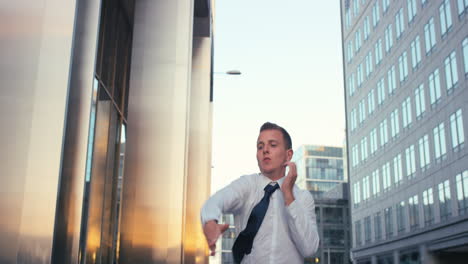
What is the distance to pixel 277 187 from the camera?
356 cm

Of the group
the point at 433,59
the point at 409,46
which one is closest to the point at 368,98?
the point at 409,46

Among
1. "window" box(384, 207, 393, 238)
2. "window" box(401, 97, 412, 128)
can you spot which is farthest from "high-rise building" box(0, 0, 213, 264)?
"window" box(384, 207, 393, 238)

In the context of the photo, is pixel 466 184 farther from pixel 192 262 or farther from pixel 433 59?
pixel 192 262

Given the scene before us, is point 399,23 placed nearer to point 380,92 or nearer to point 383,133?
point 380,92

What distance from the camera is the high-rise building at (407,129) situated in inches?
1476

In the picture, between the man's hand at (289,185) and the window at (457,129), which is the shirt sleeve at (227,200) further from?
the window at (457,129)

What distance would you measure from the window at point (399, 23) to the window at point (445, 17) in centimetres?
785

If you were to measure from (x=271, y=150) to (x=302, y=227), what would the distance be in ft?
1.71

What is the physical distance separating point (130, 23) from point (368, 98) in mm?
42527

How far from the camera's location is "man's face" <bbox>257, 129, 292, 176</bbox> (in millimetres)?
3570

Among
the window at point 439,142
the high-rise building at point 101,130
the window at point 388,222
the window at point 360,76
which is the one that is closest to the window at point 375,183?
the window at point 388,222

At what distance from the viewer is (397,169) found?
4847cm

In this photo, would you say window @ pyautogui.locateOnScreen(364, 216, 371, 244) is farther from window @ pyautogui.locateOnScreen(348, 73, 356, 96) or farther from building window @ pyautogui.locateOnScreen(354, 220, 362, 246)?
window @ pyautogui.locateOnScreen(348, 73, 356, 96)

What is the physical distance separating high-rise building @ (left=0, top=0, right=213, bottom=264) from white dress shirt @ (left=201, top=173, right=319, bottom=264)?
3.52 feet
